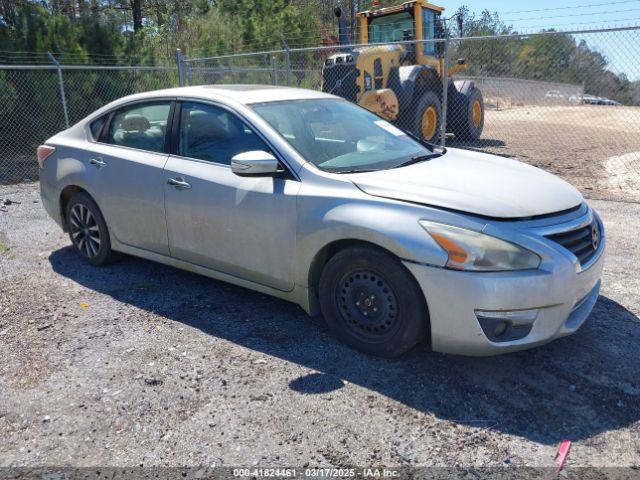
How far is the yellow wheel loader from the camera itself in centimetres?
1148

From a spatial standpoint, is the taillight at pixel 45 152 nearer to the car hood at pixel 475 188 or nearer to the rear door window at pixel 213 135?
the rear door window at pixel 213 135

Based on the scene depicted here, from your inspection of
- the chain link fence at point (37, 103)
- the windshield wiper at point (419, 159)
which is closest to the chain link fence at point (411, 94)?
the chain link fence at point (37, 103)

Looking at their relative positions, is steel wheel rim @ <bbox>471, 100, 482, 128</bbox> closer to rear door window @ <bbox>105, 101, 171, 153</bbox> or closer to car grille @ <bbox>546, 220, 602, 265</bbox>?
rear door window @ <bbox>105, 101, 171, 153</bbox>

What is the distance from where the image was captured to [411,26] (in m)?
11.9

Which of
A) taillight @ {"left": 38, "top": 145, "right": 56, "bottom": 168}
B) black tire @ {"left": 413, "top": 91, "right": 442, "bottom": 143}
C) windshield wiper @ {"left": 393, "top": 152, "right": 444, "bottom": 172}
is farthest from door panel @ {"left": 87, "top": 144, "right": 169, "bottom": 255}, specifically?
black tire @ {"left": 413, "top": 91, "right": 442, "bottom": 143}

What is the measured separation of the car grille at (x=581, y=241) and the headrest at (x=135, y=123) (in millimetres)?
3218

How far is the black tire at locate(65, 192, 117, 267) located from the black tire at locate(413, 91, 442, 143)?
8179 mm

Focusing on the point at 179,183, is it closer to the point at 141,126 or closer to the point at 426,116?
the point at 141,126

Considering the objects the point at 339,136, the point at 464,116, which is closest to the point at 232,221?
the point at 339,136

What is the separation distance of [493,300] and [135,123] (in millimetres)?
3264

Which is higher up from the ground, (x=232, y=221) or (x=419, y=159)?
(x=419, y=159)

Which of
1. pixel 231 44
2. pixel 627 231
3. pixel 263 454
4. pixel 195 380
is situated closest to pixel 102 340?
pixel 195 380

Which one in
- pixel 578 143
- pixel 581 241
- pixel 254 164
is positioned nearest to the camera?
pixel 581 241

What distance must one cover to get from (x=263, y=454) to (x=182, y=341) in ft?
4.35
